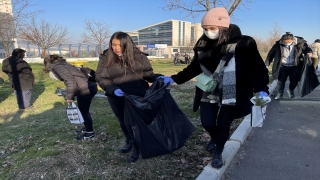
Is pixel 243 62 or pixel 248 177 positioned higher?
pixel 243 62

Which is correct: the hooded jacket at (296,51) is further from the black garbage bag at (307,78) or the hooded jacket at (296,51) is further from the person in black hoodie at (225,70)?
the person in black hoodie at (225,70)

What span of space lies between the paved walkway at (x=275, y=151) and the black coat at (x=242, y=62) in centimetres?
65

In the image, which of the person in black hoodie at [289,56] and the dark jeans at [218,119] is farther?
the person in black hoodie at [289,56]

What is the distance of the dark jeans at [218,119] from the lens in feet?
8.57

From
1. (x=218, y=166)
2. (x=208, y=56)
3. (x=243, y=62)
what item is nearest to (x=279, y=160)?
(x=218, y=166)

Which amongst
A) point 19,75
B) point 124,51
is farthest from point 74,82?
point 19,75

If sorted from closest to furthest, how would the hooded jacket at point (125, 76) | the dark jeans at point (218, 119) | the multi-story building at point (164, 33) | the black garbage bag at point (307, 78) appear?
the dark jeans at point (218, 119), the hooded jacket at point (125, 76), the black garbage bag at point (307, 78), the multi-story building at point (164, 33)

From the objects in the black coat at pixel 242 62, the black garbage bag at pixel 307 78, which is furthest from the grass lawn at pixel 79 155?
the black garbage bag at pixel 307 78

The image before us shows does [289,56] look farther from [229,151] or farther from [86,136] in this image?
[86,136]

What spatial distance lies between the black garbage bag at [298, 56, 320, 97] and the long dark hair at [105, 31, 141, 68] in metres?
4.63

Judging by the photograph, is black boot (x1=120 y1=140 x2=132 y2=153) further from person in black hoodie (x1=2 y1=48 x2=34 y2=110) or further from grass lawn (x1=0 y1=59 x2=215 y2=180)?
person in black hoodie (x1=2 y1=48 x2=34 y2=110)

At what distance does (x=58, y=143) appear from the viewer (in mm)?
3725

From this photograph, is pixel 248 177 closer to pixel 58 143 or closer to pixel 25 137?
pixel 58 143

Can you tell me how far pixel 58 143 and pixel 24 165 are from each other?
81cm
